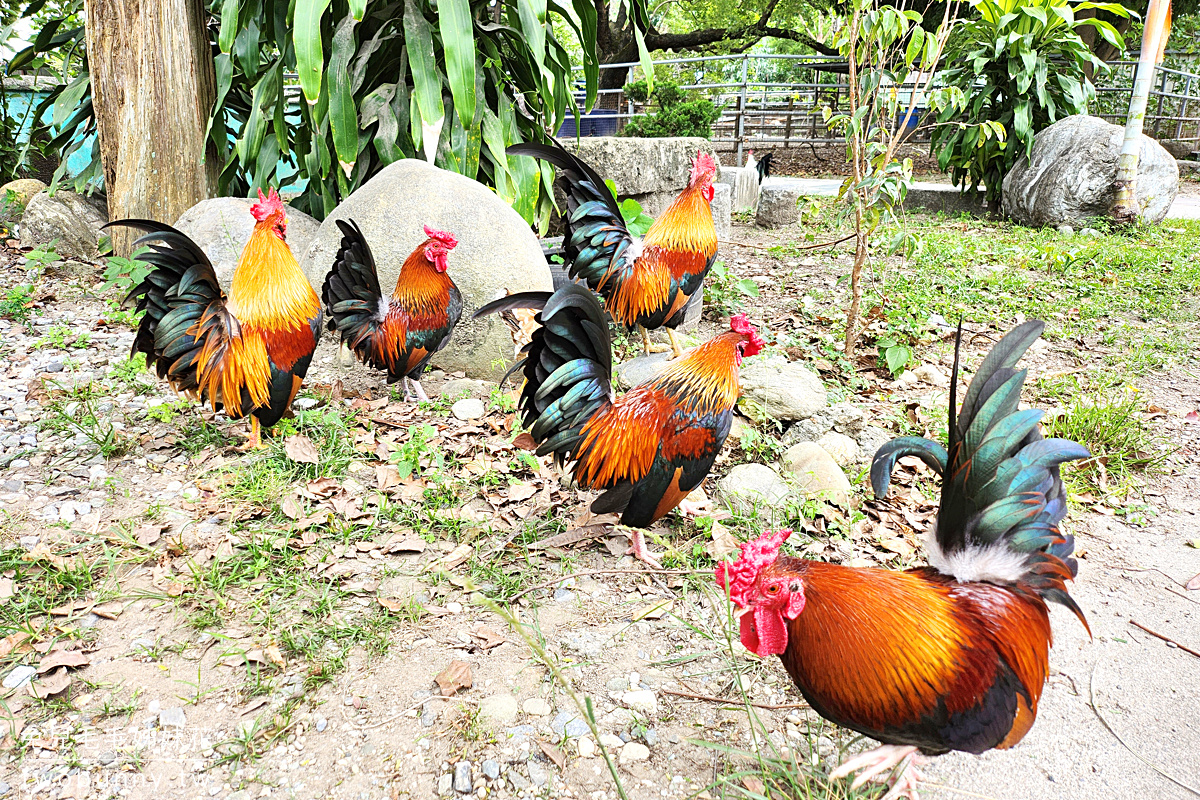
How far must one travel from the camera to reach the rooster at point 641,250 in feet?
15.0

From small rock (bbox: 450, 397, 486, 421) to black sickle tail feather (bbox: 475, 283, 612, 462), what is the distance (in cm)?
122

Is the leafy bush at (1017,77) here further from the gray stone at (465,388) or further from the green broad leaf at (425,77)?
the gray stone at (465,388)

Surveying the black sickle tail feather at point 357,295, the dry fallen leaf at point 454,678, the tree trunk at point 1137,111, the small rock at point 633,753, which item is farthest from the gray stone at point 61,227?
the tree trunk at point 1137,111

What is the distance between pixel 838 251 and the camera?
7.79 meters

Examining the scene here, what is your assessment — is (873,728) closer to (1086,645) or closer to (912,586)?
(912,586)

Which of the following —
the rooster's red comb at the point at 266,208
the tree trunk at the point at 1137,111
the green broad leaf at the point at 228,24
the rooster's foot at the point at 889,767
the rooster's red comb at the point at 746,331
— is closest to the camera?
the rooster's foot at the point at 889,767

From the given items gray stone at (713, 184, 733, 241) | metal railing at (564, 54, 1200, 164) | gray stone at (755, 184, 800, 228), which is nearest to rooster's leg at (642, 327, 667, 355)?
gray stone at (713, 184, 733, 241)

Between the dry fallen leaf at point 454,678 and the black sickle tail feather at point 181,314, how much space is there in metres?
1.78

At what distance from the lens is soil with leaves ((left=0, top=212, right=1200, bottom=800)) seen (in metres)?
1.97

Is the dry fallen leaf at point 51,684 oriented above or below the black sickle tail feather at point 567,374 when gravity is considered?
below

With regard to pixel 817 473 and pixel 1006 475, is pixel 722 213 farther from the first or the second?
pixel 1006 475

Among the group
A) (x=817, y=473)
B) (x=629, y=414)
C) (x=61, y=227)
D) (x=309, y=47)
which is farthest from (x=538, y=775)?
(x=61, y=227)

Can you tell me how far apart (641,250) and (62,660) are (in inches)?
144

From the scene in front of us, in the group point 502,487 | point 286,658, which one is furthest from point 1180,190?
point 286,658
